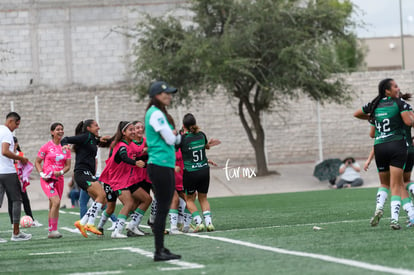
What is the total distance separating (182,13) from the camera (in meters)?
36.0

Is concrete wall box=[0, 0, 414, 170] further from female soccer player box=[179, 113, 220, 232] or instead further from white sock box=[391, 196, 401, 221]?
white sock box=[391, 196, 401, 221]

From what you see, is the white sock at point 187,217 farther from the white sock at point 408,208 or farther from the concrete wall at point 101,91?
the concrete wall at point 101,91

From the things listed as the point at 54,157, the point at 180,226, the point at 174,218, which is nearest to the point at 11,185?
the point at 54,157

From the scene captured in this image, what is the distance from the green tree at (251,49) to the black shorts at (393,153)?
1728 cm

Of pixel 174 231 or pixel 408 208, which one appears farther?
pixel 174 231

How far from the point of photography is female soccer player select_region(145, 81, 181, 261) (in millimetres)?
9258

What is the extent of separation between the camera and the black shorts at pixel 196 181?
13906 millimetres

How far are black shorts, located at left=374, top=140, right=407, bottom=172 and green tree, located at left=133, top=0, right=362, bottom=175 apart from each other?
17.3m

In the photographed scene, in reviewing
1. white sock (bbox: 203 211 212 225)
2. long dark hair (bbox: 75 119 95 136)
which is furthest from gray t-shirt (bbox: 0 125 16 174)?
white sock (bbox: 203 211 212 225)

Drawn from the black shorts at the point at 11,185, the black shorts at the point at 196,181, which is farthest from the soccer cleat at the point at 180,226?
the black shorts at the point at 11,185

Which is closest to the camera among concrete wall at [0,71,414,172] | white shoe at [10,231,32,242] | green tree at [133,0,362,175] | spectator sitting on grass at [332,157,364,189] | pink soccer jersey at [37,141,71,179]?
white shoe at [10,231,32,242]

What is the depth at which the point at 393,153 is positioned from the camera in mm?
11648

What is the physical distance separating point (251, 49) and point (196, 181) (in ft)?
55.2

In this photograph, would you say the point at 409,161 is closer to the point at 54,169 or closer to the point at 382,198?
the point at 382,198
